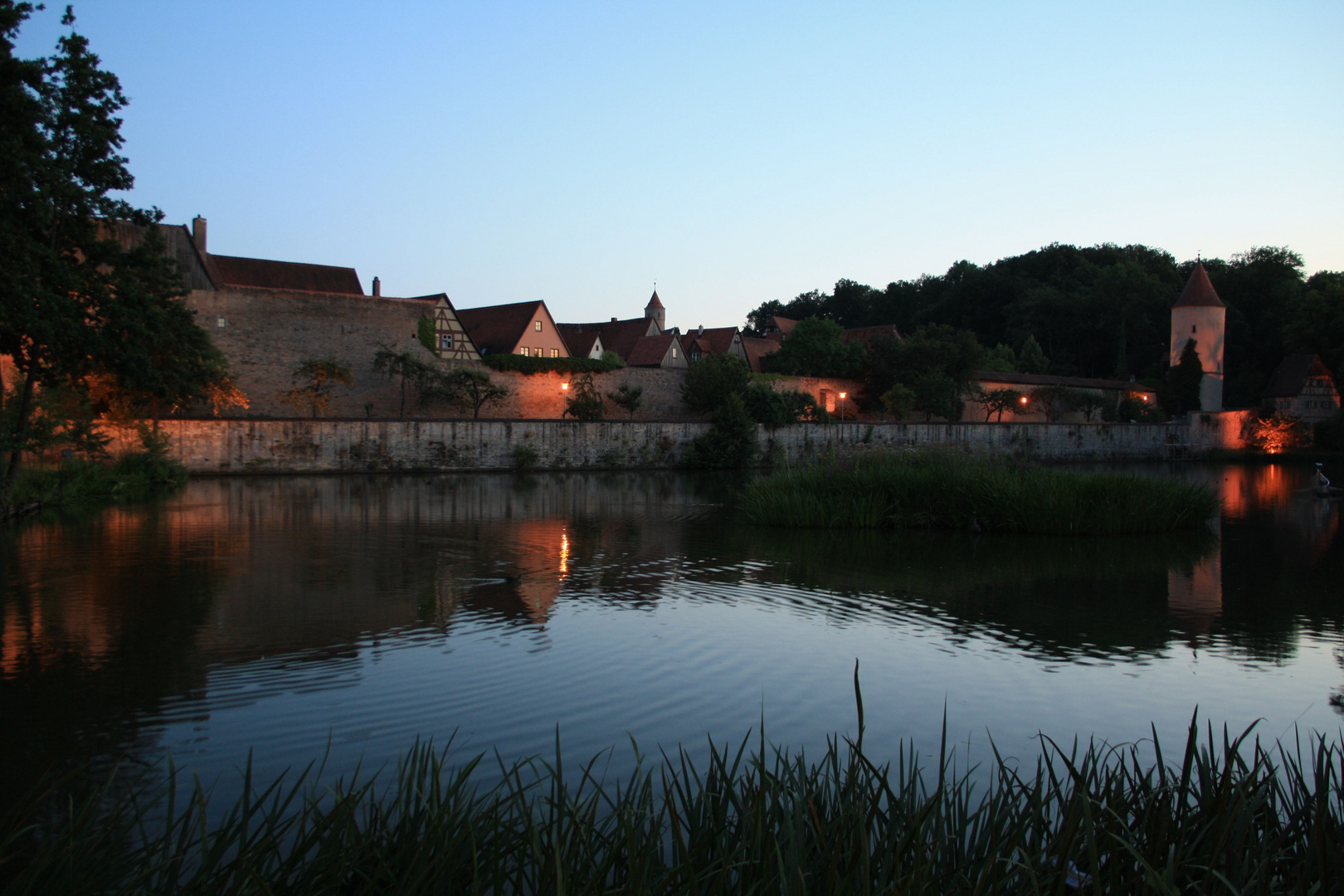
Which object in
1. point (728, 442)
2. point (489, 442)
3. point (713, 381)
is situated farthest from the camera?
point (713, 381)

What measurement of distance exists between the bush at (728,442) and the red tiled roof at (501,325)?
17362 millimetres

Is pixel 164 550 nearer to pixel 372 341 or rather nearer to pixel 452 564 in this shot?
pixel 452 564

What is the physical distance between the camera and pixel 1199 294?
53.8 m

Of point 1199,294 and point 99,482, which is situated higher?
point 1199,294

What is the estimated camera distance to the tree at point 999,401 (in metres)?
49.4

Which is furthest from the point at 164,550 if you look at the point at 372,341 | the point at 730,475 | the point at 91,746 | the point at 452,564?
the point at 372,341

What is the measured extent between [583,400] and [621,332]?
63.0 feet

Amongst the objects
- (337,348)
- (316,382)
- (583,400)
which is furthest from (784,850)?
(337,348)

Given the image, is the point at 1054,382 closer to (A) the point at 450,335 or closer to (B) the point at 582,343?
(B) the point at 582,343

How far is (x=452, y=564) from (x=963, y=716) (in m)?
7.16

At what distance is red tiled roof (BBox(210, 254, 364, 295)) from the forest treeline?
33293 millimetres

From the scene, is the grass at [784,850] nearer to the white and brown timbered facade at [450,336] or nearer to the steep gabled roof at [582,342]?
the white and brown timbered facade at [450,336]

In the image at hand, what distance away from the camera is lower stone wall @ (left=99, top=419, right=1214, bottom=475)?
2794 cm

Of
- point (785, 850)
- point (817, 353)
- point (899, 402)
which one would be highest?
point (817, 353)
